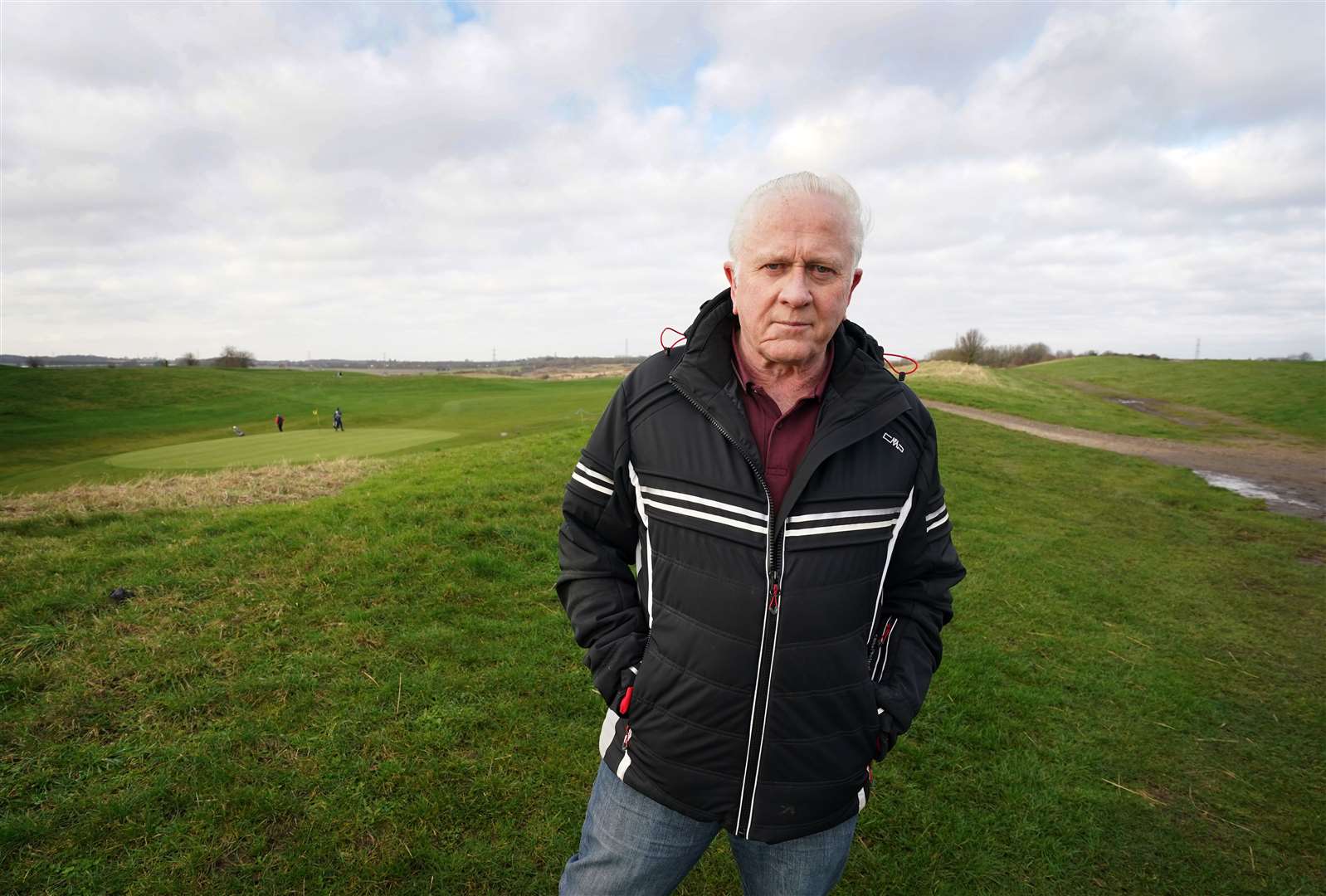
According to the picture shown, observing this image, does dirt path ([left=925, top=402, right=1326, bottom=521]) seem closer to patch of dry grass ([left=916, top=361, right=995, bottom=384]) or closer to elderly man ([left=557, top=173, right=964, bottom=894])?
patch of dry grass ([left=916, top=361, right=995, bottom=384])

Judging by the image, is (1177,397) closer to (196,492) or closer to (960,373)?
(960,373)

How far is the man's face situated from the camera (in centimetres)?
194

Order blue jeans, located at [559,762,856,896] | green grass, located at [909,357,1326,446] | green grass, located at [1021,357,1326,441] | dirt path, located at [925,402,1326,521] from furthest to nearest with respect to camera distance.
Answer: green grass, located at [1021,357,1326,441] < green grass, located at [909,357,1326,446] < dirt path, located at [925,402,1326,521] < blue jeans, located at [559,762,856,896]

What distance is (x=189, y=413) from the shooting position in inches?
1060

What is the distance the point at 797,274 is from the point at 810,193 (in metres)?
0.27

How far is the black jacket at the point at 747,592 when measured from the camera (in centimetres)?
188

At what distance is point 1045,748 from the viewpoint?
4516mm

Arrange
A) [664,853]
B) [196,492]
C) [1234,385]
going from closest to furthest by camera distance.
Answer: [664,853], [196,492], [1234,385]

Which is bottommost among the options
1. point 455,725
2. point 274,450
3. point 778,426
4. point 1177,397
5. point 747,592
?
point 455,725

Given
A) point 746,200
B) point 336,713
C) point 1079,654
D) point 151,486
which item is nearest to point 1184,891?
point 1079,654

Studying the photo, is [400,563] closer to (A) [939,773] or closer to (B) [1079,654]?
(A) [939,773]

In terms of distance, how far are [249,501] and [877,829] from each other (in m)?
8.31

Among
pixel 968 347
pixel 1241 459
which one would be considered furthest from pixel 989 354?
pixel 1241 459

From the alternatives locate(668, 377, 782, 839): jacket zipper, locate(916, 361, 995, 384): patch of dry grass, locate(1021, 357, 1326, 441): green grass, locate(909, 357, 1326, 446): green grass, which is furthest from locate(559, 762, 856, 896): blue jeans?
locate(916, 361, 995, 384): patch of dry grass
